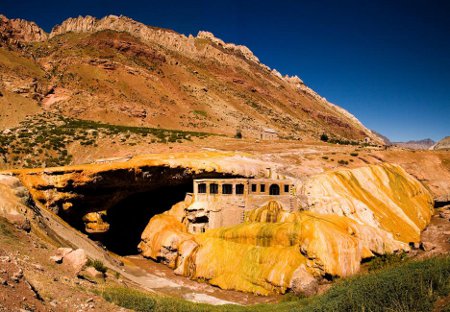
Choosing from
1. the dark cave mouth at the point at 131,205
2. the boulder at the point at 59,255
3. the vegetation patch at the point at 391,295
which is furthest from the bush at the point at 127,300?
the dark cave mouth at the point at 131,205

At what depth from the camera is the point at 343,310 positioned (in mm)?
13734

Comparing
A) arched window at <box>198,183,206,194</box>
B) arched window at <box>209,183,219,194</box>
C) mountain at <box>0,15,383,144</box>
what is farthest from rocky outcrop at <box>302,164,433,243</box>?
mountain at <box>0,15,383,144</box>

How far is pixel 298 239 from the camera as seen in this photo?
31438 millimetres

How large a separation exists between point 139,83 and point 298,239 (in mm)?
88468

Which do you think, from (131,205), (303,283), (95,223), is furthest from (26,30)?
(303,283)

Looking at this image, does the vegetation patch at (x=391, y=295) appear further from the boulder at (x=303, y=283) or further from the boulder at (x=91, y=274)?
the boulder at (x=303, y=283)

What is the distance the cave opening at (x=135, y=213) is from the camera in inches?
1681

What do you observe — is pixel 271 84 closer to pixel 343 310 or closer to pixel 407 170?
pixel 407 170

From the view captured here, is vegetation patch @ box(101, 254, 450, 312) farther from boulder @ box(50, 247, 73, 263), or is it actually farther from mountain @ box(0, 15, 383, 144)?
mountain @ box(0, 15, 383, 144)

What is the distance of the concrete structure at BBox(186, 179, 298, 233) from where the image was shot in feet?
128

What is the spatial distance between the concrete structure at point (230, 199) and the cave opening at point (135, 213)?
12.8 feet

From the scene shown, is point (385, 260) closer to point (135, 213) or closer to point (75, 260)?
point (75, 260)

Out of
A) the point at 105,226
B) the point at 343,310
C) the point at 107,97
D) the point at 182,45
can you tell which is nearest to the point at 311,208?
the point at 343,310

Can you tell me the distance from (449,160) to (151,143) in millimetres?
52405
